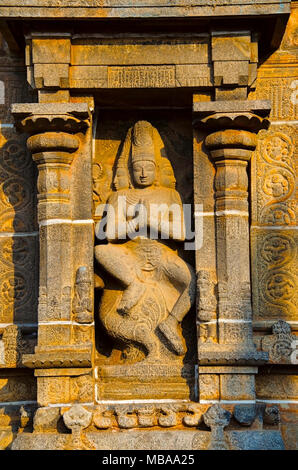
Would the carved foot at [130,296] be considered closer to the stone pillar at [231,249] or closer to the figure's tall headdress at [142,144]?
the stone pillar at [231,249]

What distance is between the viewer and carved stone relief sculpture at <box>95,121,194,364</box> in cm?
1052

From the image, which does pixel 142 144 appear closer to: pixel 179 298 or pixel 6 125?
pixel 6 125

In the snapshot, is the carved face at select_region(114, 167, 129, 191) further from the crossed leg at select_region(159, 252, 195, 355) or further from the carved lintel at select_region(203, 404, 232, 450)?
the carved lintel at select_region(203, 404, 232, 450)

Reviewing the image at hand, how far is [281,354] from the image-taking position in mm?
10469

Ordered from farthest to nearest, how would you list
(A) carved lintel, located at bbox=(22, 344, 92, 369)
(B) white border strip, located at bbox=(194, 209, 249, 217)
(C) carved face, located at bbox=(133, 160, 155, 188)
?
(C) carved face, located at bbox=(133, 160, 155, 188), (B) white border strip, located at bbox=(194, 209, 249, 217), (A) carved lintel, located at bbox=(22, 344, 92, 369)

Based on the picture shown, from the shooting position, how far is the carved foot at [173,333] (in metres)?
10.4

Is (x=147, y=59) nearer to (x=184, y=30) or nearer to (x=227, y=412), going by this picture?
(x=184, y=30)

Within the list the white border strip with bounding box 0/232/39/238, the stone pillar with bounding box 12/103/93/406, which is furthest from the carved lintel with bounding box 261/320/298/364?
the white border strip with bounding box 0/232/39/238

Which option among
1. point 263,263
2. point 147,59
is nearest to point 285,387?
point 263,263

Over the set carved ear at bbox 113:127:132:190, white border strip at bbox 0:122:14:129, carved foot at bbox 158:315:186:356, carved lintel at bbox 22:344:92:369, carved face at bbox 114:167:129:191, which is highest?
white border strip at bbox 0:122:14:129

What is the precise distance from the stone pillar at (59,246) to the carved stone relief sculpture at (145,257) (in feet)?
1.25

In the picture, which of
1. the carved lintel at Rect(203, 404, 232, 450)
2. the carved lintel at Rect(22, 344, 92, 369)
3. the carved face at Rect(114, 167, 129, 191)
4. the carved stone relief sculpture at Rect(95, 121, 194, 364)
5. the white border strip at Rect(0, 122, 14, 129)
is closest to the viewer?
the carved lintel at Rect(203, 404, 232, 450)

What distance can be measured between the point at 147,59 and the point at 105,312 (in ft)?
8.23

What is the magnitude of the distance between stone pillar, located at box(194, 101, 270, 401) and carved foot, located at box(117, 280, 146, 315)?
673 millimetres
